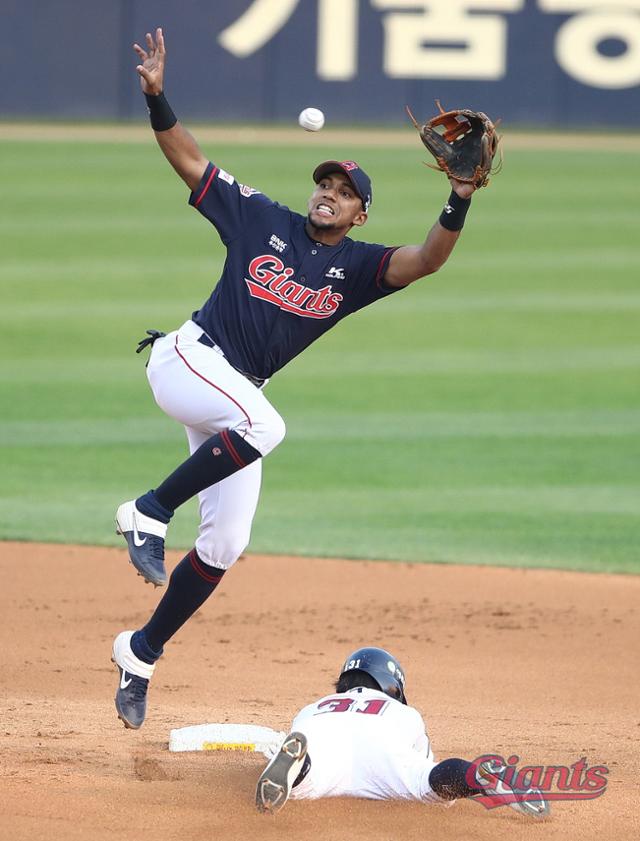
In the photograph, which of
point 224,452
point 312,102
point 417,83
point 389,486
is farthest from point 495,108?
point 224,452

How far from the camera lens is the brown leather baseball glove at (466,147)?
15.0 feet

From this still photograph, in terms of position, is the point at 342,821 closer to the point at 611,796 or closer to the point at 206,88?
the point at 611,796

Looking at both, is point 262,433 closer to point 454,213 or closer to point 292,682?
point 454,213

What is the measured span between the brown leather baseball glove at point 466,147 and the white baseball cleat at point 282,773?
6.31 ft

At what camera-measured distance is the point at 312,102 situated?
2067 centimetres

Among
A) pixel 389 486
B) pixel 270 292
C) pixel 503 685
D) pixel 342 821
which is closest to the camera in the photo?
pixel 342 821

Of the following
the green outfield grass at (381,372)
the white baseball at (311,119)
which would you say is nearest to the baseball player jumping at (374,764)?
the white baseball at (311,119)

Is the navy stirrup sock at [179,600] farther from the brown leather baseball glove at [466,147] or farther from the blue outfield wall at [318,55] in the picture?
the blue outfield wall at [318,55]

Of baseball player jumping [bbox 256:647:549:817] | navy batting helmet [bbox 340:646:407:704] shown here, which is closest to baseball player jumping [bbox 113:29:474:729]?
navy batting helmet [bbox 340:646:407:704]

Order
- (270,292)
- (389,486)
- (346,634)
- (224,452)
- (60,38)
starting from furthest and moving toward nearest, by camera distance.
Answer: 1. (60,38)
2. (389,486)
3. (346,634)
4. (270,292)
5. (224,452)

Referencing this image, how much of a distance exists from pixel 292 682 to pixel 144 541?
1443 millimetres

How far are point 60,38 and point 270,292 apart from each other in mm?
16391

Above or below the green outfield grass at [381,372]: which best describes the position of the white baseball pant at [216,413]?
above

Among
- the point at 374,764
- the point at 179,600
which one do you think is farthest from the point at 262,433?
the point at 374,764
